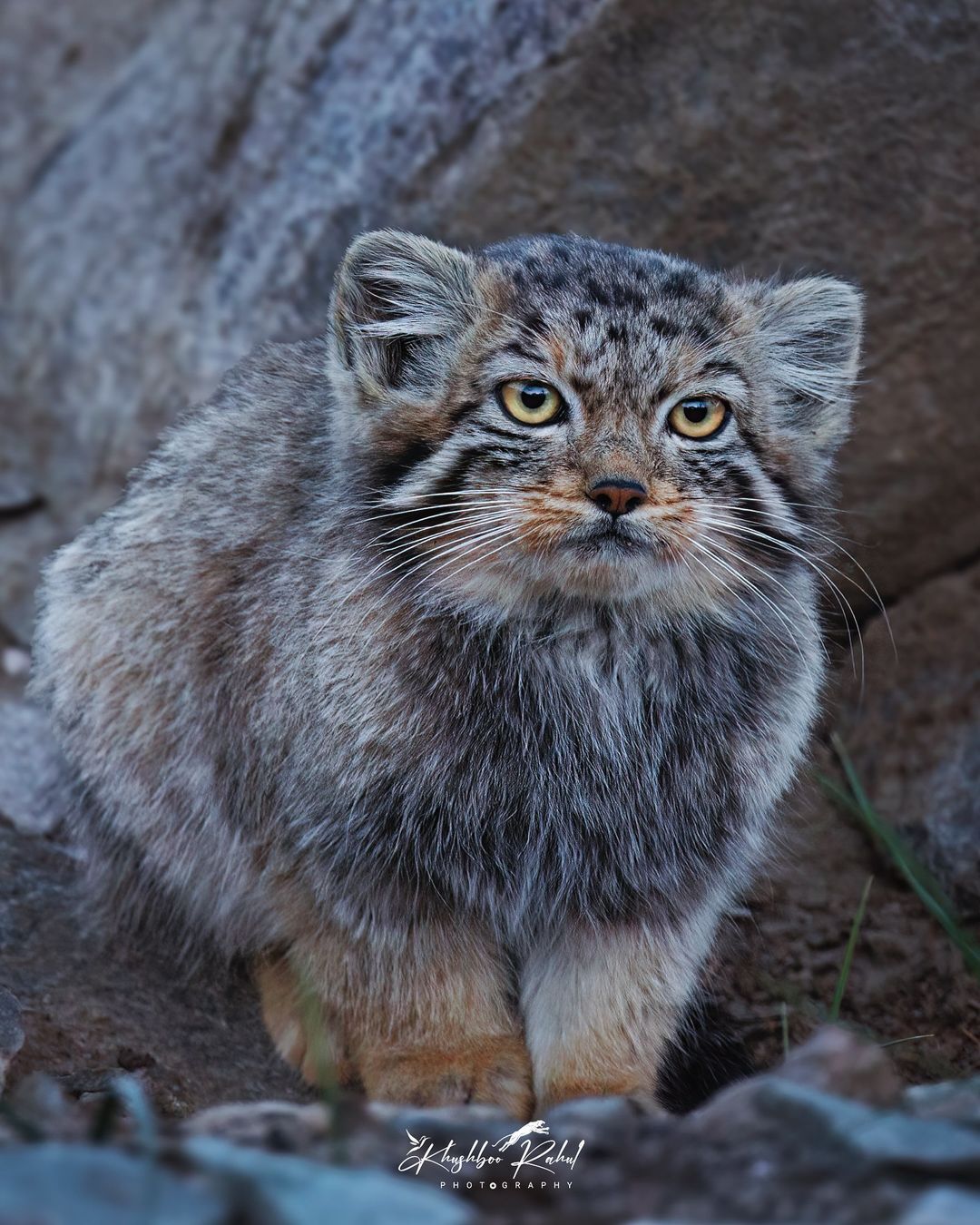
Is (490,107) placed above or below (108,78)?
below

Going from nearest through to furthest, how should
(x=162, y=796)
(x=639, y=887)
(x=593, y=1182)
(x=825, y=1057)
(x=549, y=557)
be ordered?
(x=593, y=1182)
(x=825, y=1057)
(x=549, y=557)
(x=639, y=887)
(x=162, y=796)

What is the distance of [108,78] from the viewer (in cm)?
824

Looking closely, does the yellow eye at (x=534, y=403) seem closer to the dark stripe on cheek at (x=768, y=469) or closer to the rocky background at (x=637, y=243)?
the dark stripe on cheek at (x=768, y=469)

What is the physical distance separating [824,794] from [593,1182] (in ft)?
11.0

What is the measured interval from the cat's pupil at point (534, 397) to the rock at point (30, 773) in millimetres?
2128

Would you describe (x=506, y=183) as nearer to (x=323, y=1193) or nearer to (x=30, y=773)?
(x=30, y=773)

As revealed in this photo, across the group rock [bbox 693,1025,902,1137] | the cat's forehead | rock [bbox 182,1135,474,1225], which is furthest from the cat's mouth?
rock [bbox 182,1135,474,1225]

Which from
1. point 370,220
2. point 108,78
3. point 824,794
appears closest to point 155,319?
point 370,220

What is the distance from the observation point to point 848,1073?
2.83 metres

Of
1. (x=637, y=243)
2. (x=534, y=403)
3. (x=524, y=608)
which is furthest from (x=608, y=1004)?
(x=637, y=243)

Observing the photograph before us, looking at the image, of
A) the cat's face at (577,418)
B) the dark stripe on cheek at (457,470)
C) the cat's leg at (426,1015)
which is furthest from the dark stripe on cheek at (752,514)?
the cat's leg at (426,1015)

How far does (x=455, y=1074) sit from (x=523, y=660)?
1107mm

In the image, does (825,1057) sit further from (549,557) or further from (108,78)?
(108,78)

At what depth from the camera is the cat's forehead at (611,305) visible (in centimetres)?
389
